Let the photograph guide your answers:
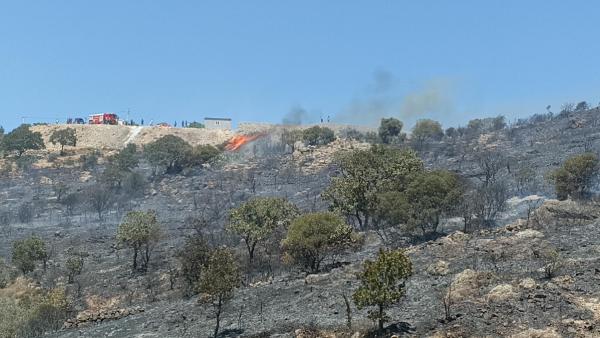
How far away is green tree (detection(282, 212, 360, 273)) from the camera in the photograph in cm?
5575

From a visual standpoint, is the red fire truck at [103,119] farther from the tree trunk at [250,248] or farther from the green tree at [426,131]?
the tree trunk at [250,248]

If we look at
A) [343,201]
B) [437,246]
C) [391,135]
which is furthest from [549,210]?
[391,135]

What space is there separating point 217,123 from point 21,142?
50404mm

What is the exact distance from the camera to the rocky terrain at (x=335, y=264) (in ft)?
123

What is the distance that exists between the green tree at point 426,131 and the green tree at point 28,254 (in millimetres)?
74836

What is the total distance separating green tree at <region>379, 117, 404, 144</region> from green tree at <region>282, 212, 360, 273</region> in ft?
260

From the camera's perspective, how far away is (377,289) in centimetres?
3659

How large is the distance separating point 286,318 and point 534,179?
172 feet

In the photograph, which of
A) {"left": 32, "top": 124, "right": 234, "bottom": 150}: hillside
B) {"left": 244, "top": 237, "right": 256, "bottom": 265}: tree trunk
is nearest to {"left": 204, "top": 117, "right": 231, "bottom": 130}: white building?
{"left": 32, "top": 124, "right": 234, "bottom": 150}: hillside

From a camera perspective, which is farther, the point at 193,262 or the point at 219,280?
the point at 193,262

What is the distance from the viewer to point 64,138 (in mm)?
149125

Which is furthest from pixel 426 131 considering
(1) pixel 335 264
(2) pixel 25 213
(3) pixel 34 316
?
(3) pixel 34 316

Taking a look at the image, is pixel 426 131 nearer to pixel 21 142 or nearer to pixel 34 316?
pixel 21 142

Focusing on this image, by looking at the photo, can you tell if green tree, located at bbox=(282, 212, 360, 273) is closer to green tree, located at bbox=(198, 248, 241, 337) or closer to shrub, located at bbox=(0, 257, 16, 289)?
green tree, located at bbox=(198, 248, 241, 337)
